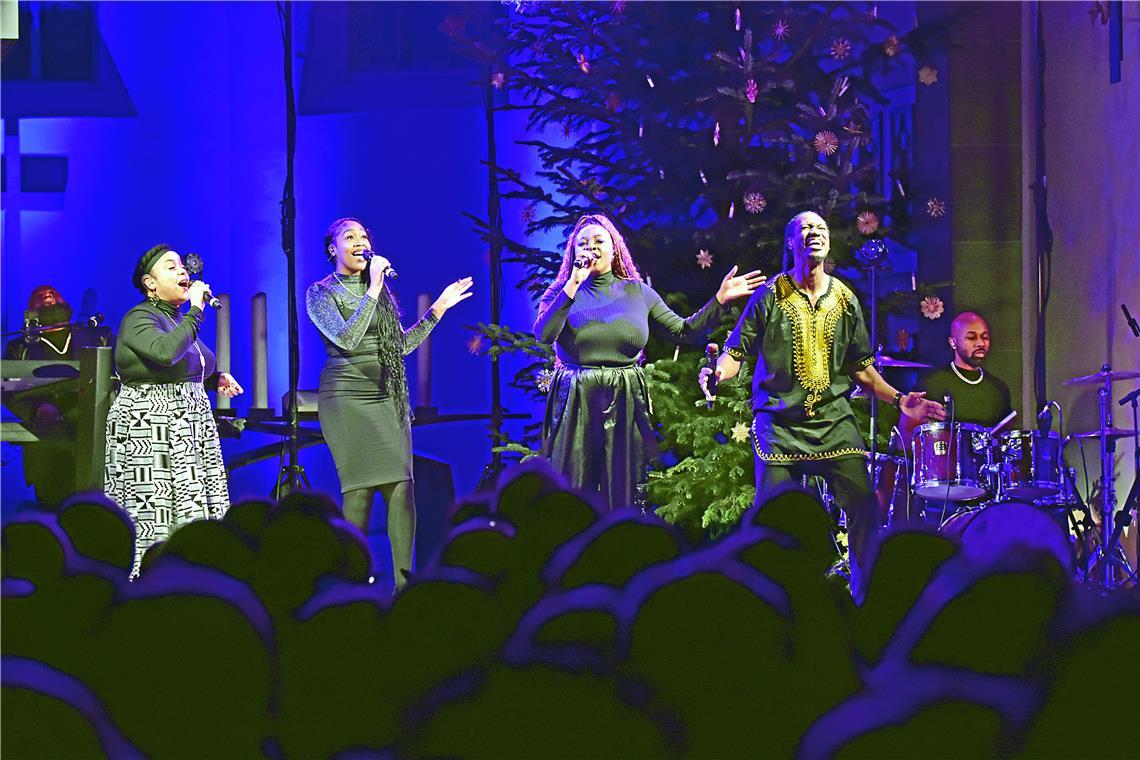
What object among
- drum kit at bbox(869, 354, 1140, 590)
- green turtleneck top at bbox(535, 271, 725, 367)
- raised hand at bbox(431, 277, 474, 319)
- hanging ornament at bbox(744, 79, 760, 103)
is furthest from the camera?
hanging ornament at bbox(744, 79, 760, 103)

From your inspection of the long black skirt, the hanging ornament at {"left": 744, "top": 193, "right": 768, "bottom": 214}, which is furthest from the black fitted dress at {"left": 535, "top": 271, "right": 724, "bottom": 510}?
the hanging ornament at {"left": 744, "top": 193, "right": 768, "bottom": 214}

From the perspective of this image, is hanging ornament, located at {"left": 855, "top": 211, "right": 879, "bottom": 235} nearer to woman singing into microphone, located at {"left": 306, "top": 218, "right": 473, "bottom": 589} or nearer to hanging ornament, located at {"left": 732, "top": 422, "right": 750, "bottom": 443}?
hanging ornament, located at {"left": 732, "top": 422, "right": 750, "bottom": 443}

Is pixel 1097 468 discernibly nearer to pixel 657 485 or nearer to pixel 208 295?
pixel 657 485

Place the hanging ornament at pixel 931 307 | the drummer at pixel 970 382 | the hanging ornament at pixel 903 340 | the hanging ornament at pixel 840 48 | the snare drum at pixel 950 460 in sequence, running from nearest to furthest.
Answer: the snare drum at pixel 950 460 → the drummer at pixel 970 382 → the hanging ornament at pixel 931 307 → the hanging ornament at pixel 840 48 → the hanging ornament at pixel 903 340

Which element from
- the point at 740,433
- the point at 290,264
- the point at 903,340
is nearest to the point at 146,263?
the point at 290,264

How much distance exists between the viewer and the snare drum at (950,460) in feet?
19.3

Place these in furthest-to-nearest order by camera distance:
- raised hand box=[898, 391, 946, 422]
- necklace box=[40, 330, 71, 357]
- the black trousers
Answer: necklace box=[40, 330, 71, 357], raised hand box=[898, 391, 946, 422], the black trousers

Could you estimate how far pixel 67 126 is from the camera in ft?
24.9

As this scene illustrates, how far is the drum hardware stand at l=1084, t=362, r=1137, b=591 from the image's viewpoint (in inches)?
205

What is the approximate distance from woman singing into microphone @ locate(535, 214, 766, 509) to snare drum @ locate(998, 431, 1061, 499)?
1669 mm

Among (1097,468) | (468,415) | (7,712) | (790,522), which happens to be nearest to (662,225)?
(468,415)

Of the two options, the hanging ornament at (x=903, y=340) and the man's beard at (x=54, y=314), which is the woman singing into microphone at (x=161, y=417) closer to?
the man's beard at (x=54, y=314)

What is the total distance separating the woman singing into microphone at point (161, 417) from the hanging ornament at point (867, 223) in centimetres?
341

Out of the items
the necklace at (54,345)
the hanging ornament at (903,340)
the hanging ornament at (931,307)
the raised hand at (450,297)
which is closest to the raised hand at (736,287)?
the raised hand at (450,297)
